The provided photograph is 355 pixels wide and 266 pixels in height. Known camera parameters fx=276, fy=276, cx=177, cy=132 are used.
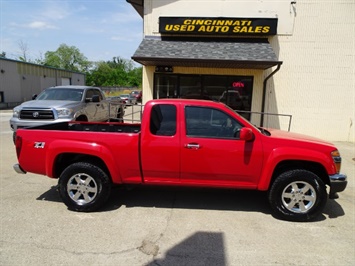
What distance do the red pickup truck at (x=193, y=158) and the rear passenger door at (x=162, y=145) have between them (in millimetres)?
15

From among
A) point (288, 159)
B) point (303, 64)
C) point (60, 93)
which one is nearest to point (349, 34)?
point (303, 64)

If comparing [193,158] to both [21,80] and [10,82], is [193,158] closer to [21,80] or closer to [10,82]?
[10,82]

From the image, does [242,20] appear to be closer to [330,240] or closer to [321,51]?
[321,51]

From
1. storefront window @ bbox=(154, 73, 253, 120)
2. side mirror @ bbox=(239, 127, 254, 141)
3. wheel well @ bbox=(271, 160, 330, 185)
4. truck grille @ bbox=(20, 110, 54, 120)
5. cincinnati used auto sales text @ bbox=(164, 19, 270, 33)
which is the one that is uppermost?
cincinnati used auto sales text @ bbox=(164, 19, 270, 33)

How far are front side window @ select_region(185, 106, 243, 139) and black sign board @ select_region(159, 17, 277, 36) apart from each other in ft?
24.7

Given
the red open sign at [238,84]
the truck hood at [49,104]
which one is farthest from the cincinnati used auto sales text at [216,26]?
the truck hood at [49,104]

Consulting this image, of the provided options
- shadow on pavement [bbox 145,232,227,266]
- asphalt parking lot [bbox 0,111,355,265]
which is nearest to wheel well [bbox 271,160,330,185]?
asphalt parking lot [bbox 0,111,355,265]

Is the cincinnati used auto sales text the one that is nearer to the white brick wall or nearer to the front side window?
the white brick wall

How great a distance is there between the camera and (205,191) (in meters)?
5.33

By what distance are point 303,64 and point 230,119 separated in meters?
8.42

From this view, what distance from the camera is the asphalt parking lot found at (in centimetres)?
322

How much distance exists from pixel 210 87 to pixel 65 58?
8510 cm

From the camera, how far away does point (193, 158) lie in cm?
416

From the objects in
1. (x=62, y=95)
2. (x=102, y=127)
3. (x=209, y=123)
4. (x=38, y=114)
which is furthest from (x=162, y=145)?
(x=62, y=95)
